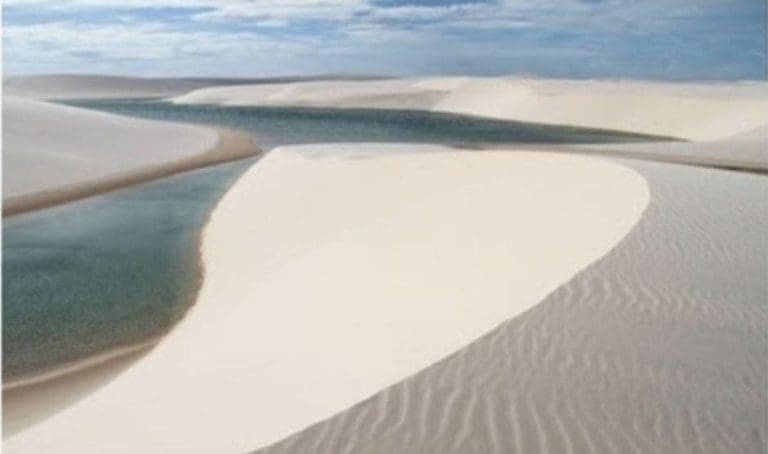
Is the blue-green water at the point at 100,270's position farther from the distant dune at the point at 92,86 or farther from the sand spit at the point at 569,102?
the distant dune at the point at 92,86

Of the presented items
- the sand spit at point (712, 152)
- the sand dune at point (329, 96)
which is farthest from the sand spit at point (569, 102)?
the sand spit at point (712, 152)

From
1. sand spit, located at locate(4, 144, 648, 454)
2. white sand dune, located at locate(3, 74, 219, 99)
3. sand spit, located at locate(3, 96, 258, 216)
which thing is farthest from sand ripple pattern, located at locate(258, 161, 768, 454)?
white sand dune, located at locate(3, 74, 219, 99)

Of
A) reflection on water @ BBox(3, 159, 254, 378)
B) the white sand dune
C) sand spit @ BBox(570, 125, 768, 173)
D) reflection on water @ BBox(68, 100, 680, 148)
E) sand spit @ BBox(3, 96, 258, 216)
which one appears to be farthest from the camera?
the white sand dune

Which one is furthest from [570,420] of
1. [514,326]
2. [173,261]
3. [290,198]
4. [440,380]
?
[290,198]

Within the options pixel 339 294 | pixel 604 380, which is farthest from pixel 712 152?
pixel 604 380

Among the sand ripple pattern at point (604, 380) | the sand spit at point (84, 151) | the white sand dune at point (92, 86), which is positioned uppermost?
the sand ripple pattern at point (604, 380)

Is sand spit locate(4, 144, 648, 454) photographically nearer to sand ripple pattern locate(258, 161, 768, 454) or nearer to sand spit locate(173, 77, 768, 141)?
sand ripple pattern locate(258, 161, 768, 454)

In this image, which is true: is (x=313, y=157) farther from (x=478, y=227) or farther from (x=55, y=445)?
(x=55, y=445)
